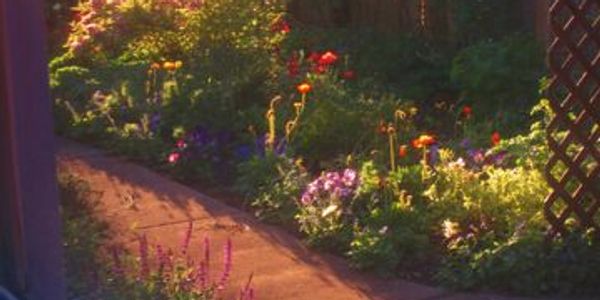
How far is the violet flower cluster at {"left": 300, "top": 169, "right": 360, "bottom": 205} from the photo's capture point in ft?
22.2

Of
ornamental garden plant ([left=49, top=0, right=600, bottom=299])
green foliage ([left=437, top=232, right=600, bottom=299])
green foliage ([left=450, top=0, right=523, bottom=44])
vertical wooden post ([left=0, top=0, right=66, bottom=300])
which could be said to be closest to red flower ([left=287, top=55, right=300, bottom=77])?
ornamental garden plant ([left=49, top=0, right=600, bottom=299])

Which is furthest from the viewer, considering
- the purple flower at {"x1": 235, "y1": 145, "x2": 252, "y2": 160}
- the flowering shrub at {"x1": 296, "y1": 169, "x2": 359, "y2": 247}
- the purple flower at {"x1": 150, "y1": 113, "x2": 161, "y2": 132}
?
the purple flower at {"x1": 150, "y1": 113, "x2": 161, "y2": 132}

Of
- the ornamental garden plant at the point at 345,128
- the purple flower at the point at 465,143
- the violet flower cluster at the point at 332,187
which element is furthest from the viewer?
the purple flower at the point at 465,143

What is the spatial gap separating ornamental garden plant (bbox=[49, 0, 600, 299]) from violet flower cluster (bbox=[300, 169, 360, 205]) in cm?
1

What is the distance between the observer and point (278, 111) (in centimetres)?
876

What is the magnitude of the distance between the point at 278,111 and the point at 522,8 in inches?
123

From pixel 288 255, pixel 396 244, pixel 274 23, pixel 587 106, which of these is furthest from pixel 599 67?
pixel 274 23

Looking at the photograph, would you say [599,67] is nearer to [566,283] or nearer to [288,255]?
[566,283]

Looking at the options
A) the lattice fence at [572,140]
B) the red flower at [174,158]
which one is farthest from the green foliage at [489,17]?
the lattice fence at [572,140]

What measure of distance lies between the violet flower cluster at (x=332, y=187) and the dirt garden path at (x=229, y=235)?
0.25 m

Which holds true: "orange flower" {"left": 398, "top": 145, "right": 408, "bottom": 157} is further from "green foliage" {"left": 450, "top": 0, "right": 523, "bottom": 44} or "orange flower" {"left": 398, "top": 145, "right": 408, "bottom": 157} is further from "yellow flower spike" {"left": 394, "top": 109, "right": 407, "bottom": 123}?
"green foliage" {"left": 450, "top": 0, "right": 523, "bottom": 44}

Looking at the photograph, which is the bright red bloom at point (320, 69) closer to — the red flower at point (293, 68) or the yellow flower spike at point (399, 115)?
the red flower at point (293, 68)

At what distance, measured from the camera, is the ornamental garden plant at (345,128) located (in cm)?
623

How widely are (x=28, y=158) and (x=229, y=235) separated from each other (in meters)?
2.62
